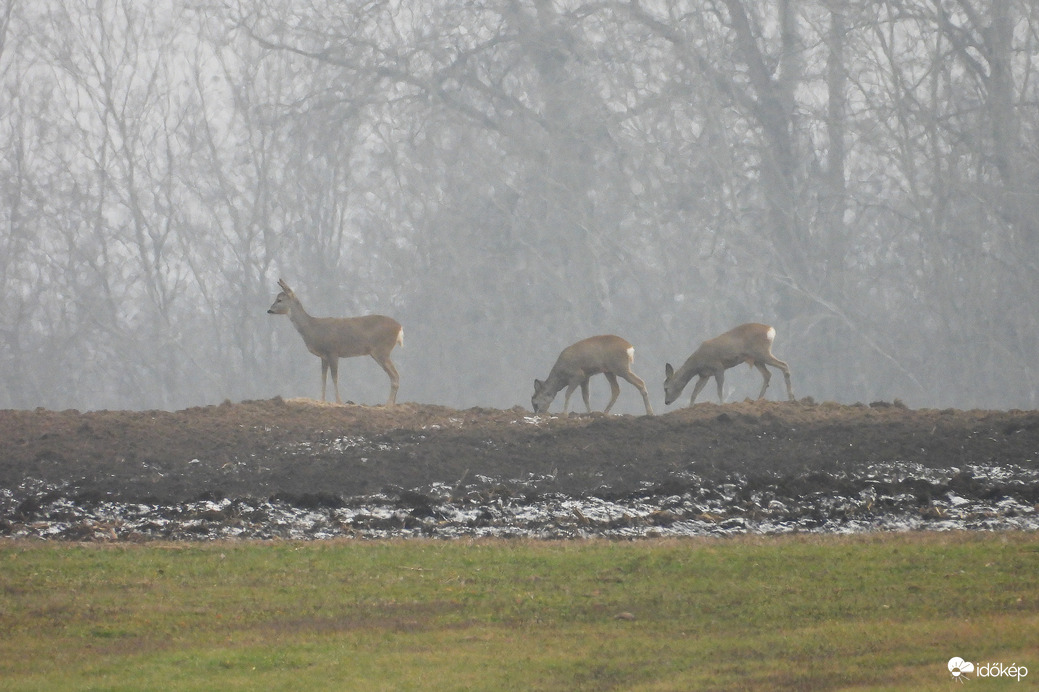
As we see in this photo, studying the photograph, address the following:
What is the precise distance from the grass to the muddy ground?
6.05 ft

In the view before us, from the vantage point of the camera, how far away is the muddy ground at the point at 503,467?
53.0 ft

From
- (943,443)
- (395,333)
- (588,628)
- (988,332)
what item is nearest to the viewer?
(588,628)

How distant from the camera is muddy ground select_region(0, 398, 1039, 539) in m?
16.2

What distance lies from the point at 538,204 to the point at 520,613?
43954 mm

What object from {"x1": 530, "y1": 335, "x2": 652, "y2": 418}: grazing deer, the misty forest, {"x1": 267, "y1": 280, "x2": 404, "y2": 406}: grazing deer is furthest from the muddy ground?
the misty forest

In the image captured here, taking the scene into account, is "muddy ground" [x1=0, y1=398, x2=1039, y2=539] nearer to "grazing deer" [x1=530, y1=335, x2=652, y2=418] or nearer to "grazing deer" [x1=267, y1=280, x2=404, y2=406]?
"grazing deer" [x1=530, y1=335, x2=652, y2=418]

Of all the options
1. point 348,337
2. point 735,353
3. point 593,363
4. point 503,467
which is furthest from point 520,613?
point 348,337

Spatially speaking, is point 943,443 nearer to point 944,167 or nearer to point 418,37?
point 944,167

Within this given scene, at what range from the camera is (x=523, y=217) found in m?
54.6

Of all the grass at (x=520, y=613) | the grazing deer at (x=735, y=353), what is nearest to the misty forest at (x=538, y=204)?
the grazing deer at (x=735, y=353)

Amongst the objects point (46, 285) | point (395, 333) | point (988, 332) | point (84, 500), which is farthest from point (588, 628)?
point (46, 285)

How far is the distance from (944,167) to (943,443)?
3221 centimetres

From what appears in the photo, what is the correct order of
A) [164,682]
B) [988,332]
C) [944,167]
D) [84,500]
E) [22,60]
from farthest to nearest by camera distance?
Result: [22,60]
[944,167]
[988,332]
[84,500]
[164,682]

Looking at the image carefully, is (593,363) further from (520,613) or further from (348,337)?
(520,613)
